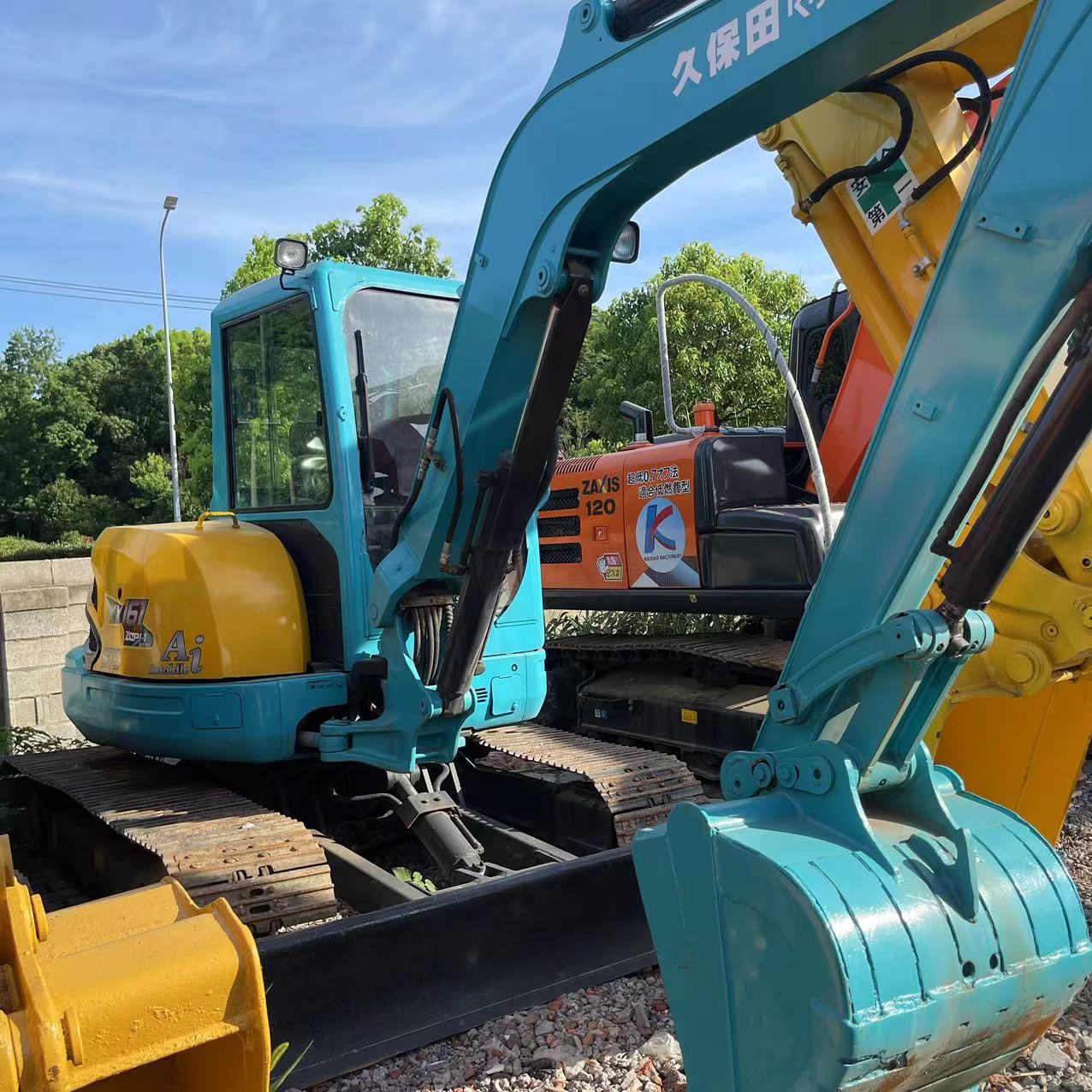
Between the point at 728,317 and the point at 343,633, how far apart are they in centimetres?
1774

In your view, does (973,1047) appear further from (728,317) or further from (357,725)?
(728,317)

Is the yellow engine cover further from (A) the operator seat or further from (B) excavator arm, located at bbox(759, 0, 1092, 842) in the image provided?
(B) excavator arm, located at bbox(759, 0, 1092, 842)

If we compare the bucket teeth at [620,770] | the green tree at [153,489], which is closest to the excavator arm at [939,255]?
the bucket teeth at [620,770]

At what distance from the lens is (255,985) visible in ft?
6.31

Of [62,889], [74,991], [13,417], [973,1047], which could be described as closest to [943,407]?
[973,1047]

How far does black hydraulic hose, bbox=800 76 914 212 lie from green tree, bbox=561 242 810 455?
597 inches

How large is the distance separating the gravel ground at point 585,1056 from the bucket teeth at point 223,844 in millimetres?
583

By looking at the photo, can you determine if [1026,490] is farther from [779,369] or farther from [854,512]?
[779,369]

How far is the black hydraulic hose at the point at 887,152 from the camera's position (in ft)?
10.5

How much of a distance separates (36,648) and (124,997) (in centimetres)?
609

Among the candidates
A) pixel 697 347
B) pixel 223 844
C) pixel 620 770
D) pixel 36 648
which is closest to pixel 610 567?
pixel 620 770

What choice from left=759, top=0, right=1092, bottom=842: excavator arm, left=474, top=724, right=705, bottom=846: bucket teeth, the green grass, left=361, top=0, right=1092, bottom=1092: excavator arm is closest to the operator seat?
left=474, top=724, right=705, bottom=846: bucket teeth

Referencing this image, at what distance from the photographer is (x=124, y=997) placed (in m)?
1.82

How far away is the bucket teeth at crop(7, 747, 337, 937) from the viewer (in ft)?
11.4
